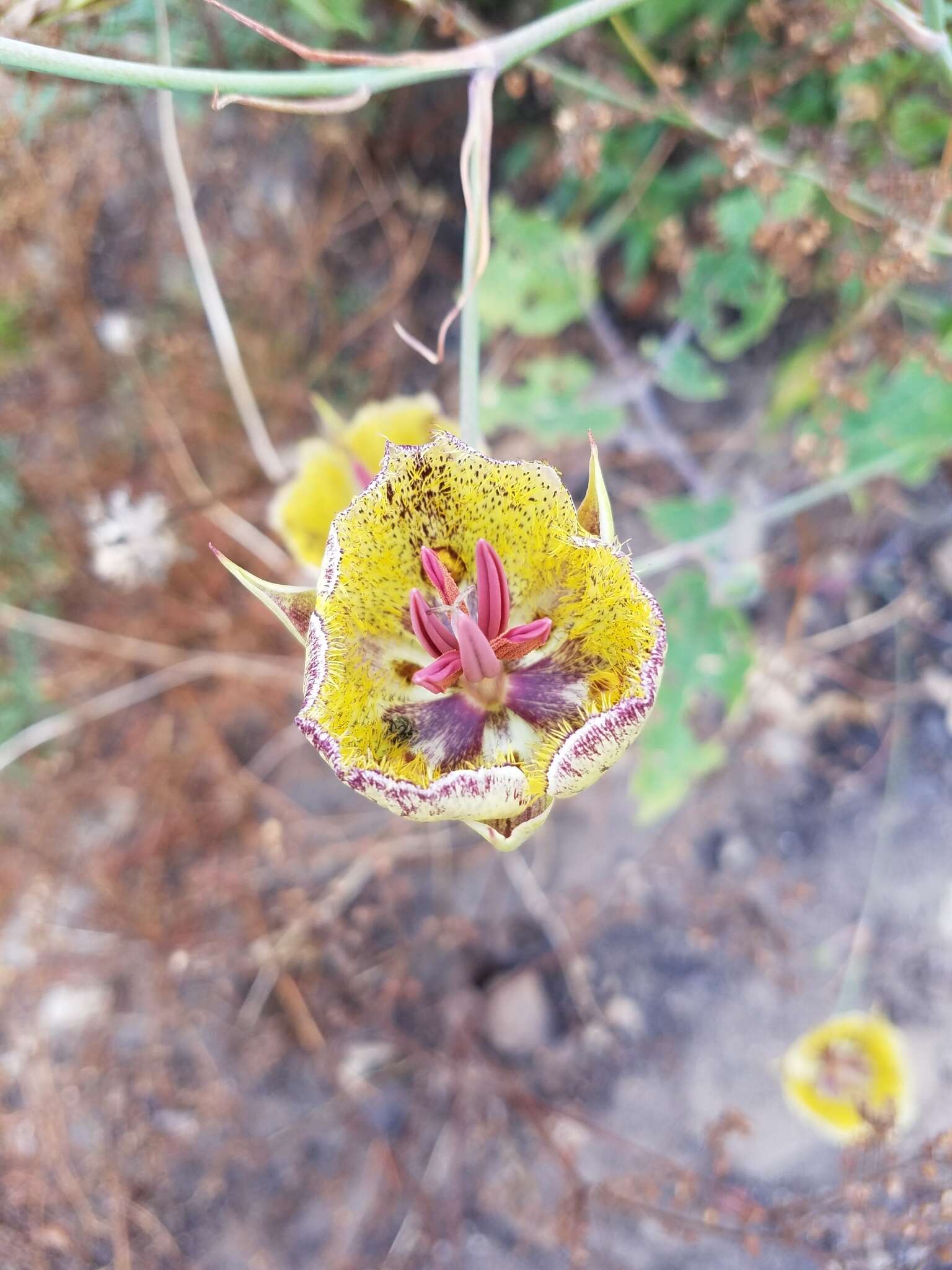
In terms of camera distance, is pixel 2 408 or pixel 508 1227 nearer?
pixel 508 1227

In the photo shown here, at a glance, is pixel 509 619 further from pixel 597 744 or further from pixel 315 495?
pixel 315 495

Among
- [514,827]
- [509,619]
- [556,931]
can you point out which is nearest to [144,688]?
[556,931]

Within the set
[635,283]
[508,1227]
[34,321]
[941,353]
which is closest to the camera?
[941,353]

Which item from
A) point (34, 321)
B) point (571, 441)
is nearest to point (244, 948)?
point (571, 441)

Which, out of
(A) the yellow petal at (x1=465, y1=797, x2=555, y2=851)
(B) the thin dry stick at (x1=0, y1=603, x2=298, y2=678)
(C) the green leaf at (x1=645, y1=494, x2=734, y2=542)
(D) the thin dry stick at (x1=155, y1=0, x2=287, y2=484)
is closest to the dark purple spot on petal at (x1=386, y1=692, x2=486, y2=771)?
(A) the yellow petal at (x1=465, y1=797, x2=555, y2=851)

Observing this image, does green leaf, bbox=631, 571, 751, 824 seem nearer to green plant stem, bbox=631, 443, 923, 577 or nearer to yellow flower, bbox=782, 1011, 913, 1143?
green plant stem, bbox=631, 443, 923, 577

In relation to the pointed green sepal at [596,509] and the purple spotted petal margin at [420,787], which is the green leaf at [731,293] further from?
the purple spotted petal margin at [420,787]

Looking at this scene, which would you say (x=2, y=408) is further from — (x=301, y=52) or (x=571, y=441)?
(x=301, y=52)
